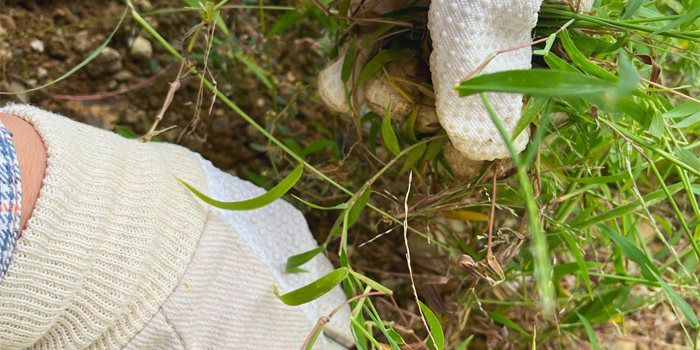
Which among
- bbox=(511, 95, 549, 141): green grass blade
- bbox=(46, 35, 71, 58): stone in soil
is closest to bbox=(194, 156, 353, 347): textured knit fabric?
bbox=(511, 95, 549, 141): green grass blade

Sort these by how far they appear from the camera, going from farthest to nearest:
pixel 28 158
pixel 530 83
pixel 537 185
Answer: pixel 537 185 < pixel 28 158 < pixel 530 83

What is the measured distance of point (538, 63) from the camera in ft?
2.18

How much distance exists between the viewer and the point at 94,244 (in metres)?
0.56

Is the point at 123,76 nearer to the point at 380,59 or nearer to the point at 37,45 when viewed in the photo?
the point at 37,45

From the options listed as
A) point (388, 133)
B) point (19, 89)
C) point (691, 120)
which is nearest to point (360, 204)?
point (388, 133)

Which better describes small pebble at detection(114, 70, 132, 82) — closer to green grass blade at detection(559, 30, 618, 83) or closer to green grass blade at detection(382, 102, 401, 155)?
green grass blade at detection(382, 102, 401, 155)

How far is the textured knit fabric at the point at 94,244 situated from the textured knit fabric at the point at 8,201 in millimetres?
13

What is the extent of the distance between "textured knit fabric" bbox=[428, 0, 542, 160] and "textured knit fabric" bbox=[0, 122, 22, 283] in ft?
1.58

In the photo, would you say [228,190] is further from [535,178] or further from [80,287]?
[535,178]

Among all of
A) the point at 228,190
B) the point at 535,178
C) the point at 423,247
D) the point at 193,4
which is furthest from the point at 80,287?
the point at 423,247

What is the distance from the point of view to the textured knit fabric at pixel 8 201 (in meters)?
0.48

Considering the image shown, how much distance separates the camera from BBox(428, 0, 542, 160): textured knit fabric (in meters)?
0.56

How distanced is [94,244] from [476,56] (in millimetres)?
498

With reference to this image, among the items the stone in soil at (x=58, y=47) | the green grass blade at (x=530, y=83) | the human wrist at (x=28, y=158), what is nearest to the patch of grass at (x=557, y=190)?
the green grass blade at (x=530, y=83)
